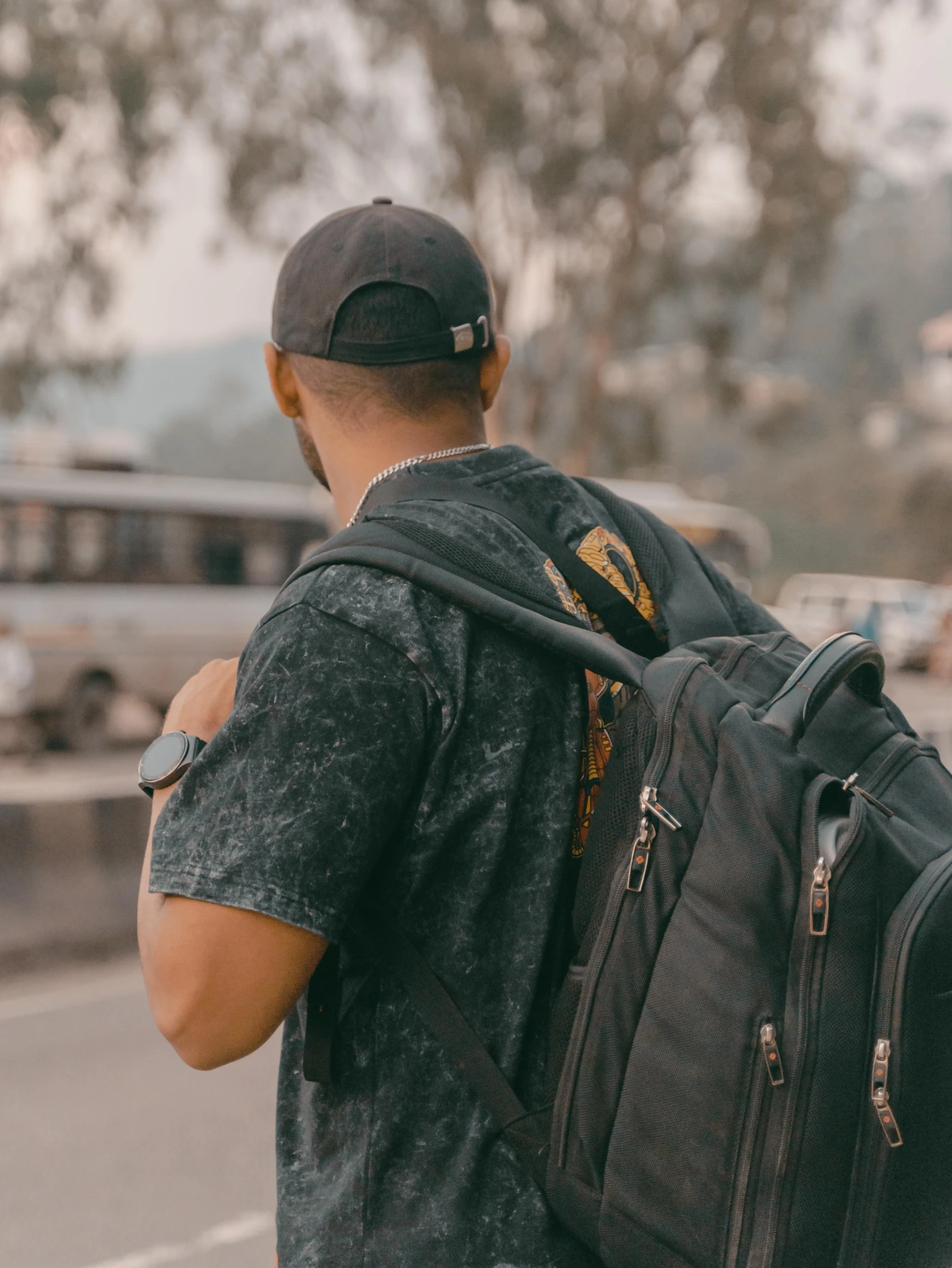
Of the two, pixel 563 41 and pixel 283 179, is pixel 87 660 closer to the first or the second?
pixel 283 179

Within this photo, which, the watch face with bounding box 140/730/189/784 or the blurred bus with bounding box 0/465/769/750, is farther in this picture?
the blurred bus with bounding box 0/465/769/750

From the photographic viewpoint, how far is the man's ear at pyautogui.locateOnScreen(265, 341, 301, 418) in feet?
4.92

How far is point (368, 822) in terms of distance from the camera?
1254mm

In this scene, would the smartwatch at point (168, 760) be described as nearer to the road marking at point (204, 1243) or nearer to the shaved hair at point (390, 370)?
the shaved hair at point (390, 370)

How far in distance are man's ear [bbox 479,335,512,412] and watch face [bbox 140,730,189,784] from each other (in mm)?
495

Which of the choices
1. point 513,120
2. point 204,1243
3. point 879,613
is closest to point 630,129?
point 513,120

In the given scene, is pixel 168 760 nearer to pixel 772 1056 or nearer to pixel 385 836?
pixel 385 836

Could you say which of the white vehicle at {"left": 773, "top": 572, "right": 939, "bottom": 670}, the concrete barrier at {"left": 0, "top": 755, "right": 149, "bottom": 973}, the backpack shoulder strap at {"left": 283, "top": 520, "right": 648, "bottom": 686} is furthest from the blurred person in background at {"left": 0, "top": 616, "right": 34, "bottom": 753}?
the white vehicle at {"left": 773, "top": 572, "right": 939, "bottom": 670}

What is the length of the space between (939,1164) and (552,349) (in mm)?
19639

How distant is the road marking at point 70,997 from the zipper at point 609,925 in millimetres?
4852

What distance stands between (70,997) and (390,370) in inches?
201

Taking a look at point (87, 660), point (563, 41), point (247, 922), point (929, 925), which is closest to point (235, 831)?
point (247, 922)

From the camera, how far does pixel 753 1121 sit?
3.82 ft

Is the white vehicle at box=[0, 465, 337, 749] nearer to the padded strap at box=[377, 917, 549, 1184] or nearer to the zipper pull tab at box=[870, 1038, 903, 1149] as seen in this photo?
the padded strap at box=[377, 917, 549, 1184]
